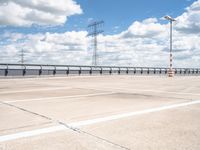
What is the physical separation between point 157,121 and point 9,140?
3.13 m

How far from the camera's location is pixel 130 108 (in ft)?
25.0

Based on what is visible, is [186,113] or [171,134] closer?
[171,134]

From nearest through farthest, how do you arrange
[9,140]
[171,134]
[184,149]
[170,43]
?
[184,149] < [9,140] < [171,134] < [170,43]

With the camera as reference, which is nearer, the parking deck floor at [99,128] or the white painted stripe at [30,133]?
the parking deck floor at [99,128]

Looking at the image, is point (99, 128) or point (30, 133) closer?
point (30, 133)

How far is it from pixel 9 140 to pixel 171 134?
2.81 metres

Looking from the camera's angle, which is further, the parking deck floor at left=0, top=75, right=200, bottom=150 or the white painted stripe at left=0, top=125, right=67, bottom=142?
the white painted stripe at left=0, top=125, right=67, bottom=142

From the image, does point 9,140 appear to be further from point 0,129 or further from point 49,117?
point 49,117

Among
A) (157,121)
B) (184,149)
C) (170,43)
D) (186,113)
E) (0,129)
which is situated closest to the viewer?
(184,149)

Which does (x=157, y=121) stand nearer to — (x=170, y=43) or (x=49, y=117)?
(x=49, y=117)

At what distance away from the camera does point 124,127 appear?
17.3 ft

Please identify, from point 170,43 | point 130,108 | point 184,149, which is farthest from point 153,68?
point 184,149

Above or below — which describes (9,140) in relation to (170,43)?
below

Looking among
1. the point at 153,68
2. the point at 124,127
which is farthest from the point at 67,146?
the point at 153,68
